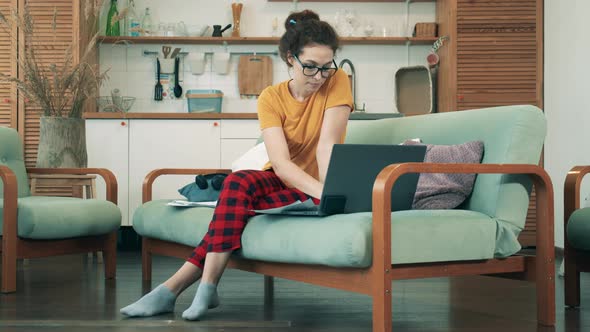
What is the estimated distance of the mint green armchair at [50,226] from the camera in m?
3.38

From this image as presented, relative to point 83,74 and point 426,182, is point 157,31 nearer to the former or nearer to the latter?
point 83,74

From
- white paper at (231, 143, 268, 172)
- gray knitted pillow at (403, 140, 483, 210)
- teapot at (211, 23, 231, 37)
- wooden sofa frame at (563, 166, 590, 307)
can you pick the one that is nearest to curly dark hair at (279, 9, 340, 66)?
gray knitted pillow at (403, 140, 483, 210)

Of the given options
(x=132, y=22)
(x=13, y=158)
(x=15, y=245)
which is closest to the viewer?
(x=15, y=245)

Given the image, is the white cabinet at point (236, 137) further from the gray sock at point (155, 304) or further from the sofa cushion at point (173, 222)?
the gray sock at point (155, 304)

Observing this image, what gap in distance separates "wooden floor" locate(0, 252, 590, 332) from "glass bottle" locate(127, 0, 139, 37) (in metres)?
2.56

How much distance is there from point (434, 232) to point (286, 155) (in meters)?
0.64

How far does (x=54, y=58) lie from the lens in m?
5.81

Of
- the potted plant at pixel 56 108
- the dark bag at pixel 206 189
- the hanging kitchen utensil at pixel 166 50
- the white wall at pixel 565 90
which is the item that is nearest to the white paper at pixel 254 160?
the dark bag at pixel 206 189

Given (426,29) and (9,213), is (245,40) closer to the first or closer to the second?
(426,29)

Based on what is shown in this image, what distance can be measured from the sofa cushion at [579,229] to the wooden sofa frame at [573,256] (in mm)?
31

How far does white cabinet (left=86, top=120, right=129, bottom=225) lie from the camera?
17.9 feet

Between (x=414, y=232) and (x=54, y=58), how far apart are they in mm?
4259

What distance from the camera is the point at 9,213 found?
133 inches

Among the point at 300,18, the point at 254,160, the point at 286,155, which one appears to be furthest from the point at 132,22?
the point at 286,155
